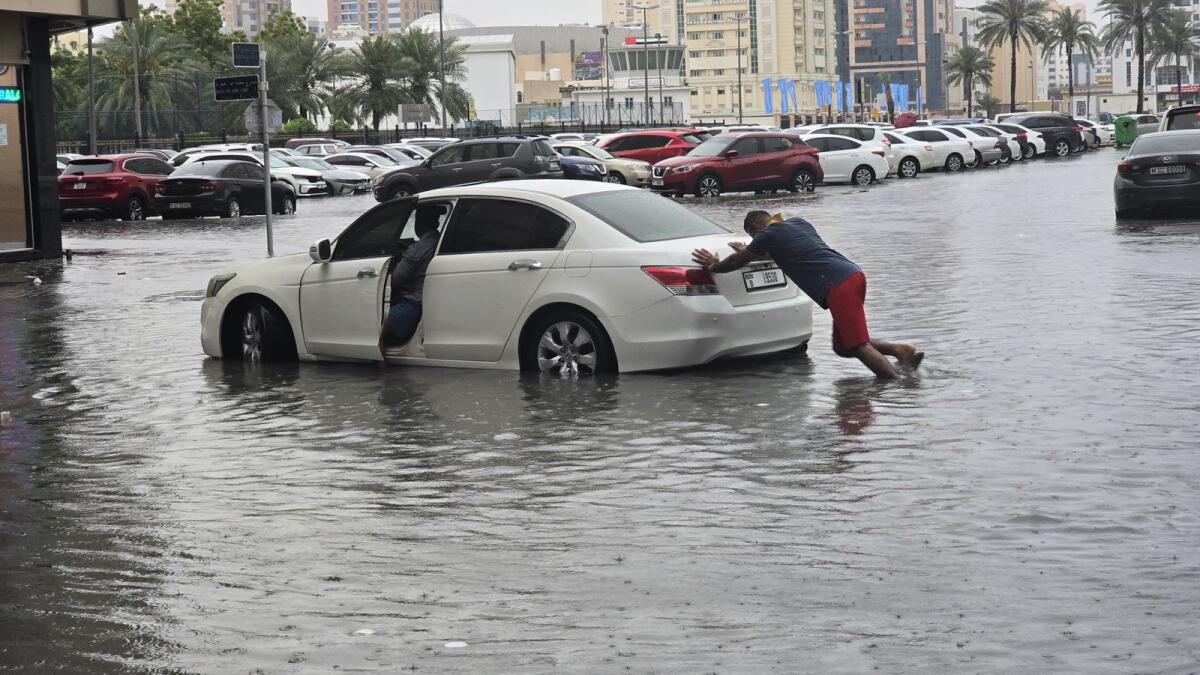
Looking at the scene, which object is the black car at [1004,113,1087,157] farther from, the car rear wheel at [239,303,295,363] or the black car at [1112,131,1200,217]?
the car rear wheel at [239,303,295,363]

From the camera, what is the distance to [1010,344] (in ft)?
42.9

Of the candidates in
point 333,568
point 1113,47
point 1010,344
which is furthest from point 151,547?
point 1113,47

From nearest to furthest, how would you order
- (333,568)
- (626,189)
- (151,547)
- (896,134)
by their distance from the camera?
(333,568) → (151,547) → (626,189) → (896,134)

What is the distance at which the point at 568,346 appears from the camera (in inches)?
463

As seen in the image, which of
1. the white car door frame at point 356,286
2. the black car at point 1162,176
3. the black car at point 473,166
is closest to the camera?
the white car door frame at point 356,286

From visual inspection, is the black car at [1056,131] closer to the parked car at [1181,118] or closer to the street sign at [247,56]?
the parked car at [1181,118]

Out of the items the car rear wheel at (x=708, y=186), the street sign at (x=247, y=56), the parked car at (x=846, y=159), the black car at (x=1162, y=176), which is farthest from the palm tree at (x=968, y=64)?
the street sign at (x=247, y=56)

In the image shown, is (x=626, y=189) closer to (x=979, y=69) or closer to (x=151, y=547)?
(x=151, y=547)

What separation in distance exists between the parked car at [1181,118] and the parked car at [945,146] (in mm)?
23024

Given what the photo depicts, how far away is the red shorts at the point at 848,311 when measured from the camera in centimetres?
1134

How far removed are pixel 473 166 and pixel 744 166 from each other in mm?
7009

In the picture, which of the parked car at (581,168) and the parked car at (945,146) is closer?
the parked car at (581,168)

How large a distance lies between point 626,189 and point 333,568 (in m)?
6.47

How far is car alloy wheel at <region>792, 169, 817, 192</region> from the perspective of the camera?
44.8 metres
